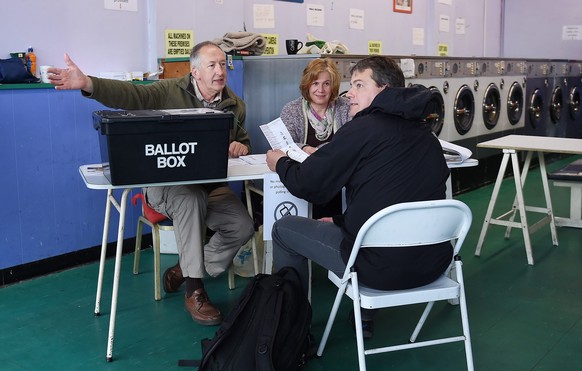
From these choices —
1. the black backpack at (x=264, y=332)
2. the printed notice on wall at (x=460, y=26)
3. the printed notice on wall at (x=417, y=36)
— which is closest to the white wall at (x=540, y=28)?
the printed notice on wall at (x=460, y=26)

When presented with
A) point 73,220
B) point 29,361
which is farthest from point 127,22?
point 29,361

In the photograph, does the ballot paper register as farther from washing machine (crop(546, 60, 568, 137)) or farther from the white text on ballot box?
washing machine (crop(546, 60, 568, 137))

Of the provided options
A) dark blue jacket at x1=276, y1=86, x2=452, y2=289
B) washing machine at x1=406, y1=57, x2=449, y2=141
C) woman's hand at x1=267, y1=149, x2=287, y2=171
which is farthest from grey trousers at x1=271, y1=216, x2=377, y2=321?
washing machine at x1=406, y1=57, x2=449, y2=141

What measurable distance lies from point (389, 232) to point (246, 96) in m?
2.72

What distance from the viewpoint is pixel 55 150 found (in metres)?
3.89

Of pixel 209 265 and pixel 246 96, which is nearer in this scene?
pixel 209 265

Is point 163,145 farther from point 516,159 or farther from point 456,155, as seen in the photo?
point 516,159

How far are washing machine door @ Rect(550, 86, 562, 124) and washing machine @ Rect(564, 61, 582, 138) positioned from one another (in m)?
0.20

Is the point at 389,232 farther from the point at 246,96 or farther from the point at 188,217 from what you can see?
the point at 246,96

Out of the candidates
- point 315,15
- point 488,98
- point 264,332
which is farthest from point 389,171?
point 488,98

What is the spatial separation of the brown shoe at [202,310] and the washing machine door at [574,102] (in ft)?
22.1

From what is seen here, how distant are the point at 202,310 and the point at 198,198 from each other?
21.2 inches

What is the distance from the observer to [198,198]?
3.27 metres

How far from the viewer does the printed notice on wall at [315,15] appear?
19.3 feet
